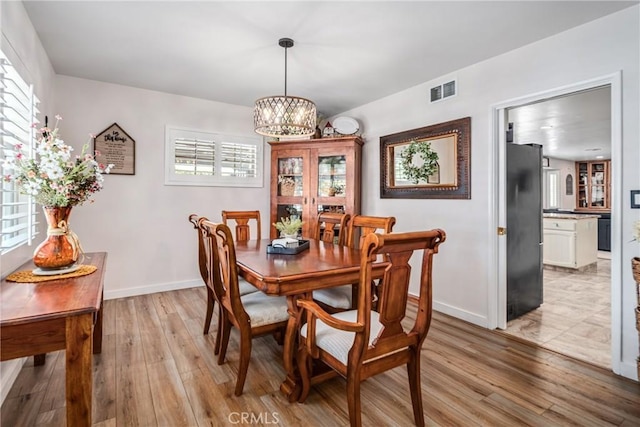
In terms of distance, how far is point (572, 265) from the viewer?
520 centimetres

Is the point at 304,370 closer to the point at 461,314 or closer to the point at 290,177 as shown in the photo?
the point at 461,314

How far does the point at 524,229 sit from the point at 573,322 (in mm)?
Answer: 977

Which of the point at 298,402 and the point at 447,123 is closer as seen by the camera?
the point at 298,402

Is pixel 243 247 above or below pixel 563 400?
above

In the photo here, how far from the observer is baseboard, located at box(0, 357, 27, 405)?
183 centimetres

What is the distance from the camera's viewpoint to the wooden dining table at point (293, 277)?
67.7 inches

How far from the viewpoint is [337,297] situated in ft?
7.66

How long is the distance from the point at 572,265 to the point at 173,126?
20.7ft

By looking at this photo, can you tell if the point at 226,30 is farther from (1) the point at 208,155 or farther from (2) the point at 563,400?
(2) the point at 563,400

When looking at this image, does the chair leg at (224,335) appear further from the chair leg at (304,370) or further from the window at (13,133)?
the window at (13,133)

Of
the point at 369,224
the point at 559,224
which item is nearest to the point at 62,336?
the point at 369,224

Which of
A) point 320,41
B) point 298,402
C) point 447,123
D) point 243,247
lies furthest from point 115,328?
point 447,123

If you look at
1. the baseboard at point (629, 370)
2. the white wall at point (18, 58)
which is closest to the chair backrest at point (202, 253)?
the white wall at point (18, 58)

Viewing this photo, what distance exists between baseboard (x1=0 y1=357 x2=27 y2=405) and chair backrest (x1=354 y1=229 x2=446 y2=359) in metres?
2.06
